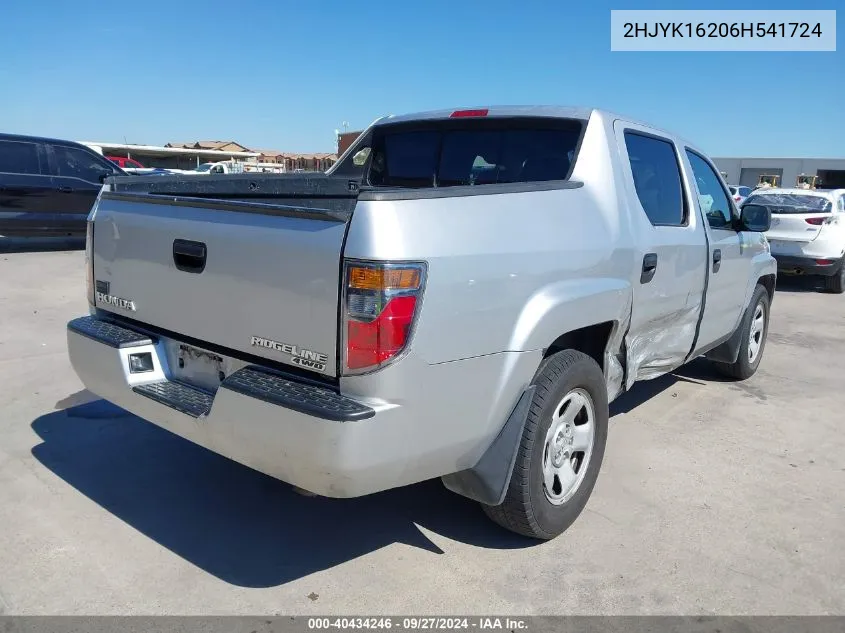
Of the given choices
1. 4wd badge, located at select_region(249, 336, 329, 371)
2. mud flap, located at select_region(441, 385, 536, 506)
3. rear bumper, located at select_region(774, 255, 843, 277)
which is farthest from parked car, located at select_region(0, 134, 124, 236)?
rear bumper, located at select_region(774, 255, 843, 277)

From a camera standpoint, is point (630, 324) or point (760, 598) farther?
point (630, 324)

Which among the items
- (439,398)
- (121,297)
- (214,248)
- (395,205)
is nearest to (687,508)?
(439,398)

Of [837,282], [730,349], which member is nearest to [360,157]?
[730,349]

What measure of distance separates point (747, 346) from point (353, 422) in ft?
14.7

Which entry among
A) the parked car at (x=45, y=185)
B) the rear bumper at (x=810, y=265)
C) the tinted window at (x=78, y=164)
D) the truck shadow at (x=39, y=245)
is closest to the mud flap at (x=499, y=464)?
the parked car at (x=45, y=185)

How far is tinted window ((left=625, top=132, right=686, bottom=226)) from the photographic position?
148 inches

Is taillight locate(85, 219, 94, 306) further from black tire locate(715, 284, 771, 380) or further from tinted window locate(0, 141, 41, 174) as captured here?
tinted window locate(0, 141, 41, 174)

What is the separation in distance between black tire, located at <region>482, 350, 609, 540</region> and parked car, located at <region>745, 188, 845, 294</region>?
9520 mm

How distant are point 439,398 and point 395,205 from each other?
2.31ft

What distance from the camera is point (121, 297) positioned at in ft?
10.8

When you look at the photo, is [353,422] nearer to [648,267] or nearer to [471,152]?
[648,267]

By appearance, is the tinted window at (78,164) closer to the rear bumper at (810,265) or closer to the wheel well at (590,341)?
the wheel well at (590,341)

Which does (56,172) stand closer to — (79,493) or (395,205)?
(79,493)

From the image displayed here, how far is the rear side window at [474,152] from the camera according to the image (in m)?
3.62
